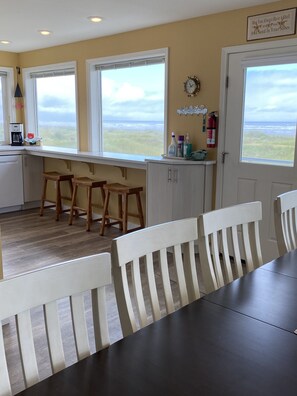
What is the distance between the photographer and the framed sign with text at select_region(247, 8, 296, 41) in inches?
125

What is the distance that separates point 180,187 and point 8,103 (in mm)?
3780

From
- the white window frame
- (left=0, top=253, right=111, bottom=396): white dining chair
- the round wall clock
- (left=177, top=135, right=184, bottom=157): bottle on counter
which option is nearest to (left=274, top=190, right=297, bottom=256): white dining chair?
(left=0, top=253, right=111, bottom=396): white dining chair

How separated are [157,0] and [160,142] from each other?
1.66 m

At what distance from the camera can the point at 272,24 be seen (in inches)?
129

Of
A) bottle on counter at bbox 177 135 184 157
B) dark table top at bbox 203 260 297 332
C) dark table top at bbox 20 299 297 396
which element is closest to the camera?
dark table top at bbox 20 299 297 396

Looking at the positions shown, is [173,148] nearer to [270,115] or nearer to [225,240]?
[270,115]

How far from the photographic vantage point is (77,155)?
489cm

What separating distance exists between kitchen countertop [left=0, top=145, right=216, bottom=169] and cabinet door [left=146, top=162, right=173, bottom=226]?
10 cm

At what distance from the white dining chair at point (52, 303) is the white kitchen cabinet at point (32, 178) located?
5.02 metres

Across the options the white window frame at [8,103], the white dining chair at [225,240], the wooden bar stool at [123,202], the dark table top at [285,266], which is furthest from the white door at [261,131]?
the white window frame at [8,103]

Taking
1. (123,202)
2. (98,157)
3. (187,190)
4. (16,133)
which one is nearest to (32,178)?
(16,133)

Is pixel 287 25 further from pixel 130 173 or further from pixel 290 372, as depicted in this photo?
pixel 290 372

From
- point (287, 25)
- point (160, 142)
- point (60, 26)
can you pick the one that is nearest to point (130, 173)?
point (160, 142)

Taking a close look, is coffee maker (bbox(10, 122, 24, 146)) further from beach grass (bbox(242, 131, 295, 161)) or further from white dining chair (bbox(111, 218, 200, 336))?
white dining chair (bbox(111, 218, 200, 336))
